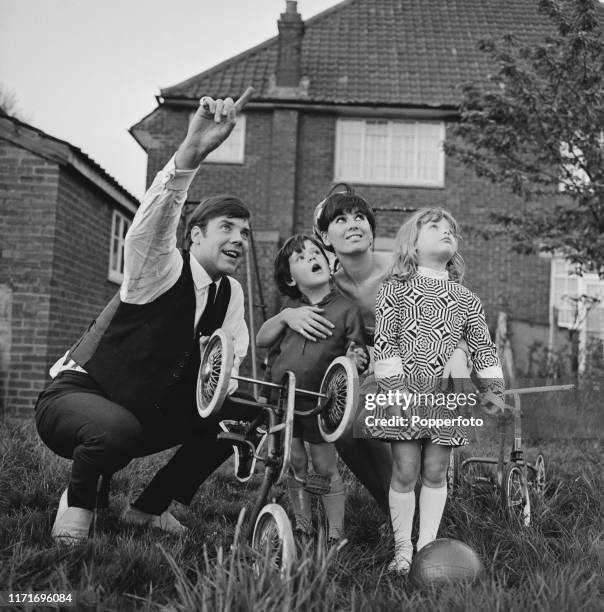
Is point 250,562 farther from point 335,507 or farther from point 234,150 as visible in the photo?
point 234,150

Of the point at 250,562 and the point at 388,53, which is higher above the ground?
the point at 388,53

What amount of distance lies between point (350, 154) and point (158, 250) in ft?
39.1

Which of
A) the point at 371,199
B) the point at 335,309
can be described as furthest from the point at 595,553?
the point at 371,199

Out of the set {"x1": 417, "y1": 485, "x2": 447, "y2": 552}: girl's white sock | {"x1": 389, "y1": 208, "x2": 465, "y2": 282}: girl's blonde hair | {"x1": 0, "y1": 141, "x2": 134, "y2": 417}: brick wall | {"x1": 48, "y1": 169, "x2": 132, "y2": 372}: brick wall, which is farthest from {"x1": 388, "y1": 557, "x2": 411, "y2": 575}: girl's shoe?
{"x1": 48, "y1": 169, "x2": 132, "y2": 372}: brick wall

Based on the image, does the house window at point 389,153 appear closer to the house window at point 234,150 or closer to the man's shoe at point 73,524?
the house window at point 234,150

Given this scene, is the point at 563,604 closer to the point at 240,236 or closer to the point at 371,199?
the point at 240,236

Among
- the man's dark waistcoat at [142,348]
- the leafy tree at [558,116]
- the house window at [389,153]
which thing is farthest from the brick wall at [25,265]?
the house window at [389,153]

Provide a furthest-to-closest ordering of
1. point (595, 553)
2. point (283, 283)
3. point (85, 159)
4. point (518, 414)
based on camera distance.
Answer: point (85, 159)
point (518, 414)
point (283, 283)
point (595, 553)

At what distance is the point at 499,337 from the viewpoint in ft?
37.3

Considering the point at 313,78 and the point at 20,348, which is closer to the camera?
the point at 20,348

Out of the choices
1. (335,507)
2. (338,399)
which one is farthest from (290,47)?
(338,399)

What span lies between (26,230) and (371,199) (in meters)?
8.28

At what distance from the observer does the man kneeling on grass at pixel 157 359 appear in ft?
9.05

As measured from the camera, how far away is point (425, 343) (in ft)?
9.43
